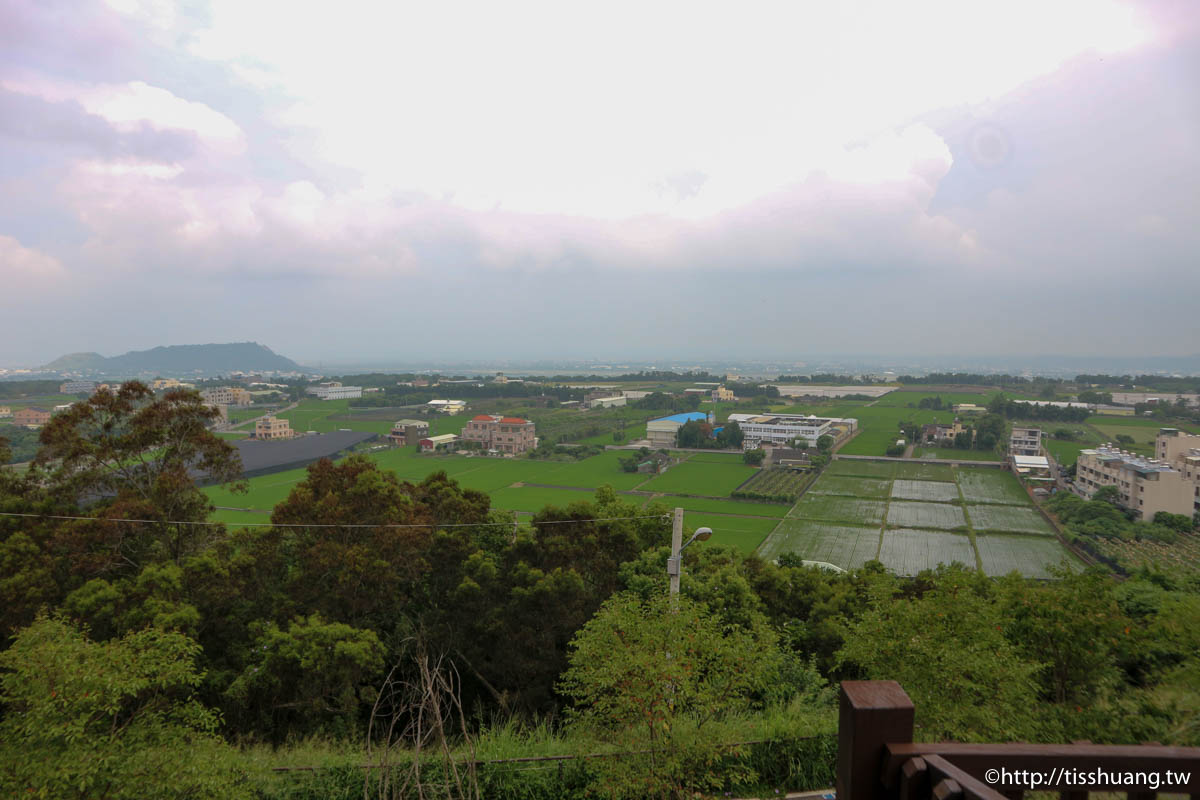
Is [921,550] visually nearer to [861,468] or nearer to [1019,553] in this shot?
[1019,553]

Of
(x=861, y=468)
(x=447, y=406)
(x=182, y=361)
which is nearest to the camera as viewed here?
(x=861, y=468)

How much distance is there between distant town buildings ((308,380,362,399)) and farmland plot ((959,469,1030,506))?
40303 millimetres

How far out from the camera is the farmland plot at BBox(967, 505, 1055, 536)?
56.2ft

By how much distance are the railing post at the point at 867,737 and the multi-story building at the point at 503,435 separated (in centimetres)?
2978

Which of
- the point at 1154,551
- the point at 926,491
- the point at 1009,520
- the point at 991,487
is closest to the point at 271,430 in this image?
the point at 926,491

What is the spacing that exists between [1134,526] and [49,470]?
20794mm

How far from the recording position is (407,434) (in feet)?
100

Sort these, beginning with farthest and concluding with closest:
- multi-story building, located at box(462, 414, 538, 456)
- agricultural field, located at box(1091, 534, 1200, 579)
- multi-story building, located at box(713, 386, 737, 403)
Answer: multi-story building, located at box(713, 386, 737, 403) → multi-story building, located at box(462, 414, 538, 456) → agricultural field, located at box(1091, 534, 1200, 579)

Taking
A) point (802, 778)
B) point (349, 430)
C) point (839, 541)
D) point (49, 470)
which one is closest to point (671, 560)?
point (802, 778)

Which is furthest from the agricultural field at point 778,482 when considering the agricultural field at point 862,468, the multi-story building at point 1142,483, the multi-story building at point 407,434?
the multi-story building at point 407,434

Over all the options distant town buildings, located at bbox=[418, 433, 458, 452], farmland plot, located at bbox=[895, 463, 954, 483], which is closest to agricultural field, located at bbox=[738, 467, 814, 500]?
farmland plot, located at bbox=[895, 463, 954, 483]

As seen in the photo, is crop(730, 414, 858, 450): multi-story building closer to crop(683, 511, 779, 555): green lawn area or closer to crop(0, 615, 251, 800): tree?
crop(683, 511, 779, 555): green lawn area

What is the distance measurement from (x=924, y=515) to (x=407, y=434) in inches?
939

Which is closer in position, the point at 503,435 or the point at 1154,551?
the point at 1154,551
